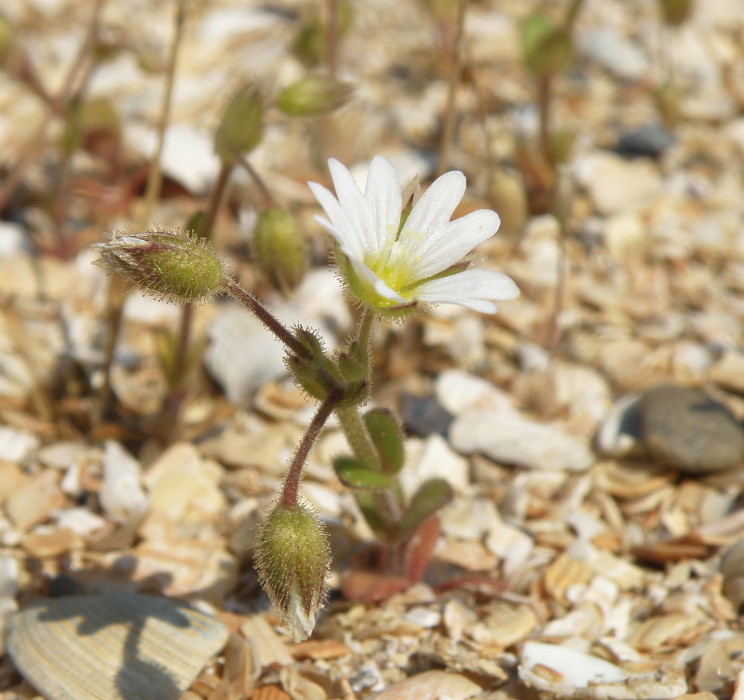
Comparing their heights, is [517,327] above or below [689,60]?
below

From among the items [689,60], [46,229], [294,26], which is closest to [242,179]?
[46,229]

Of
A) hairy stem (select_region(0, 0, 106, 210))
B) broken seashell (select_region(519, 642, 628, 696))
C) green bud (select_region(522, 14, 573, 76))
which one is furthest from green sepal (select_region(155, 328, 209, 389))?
green bud (select_region(522, 14, 573, 76))

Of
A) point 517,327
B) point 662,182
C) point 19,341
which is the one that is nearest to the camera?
point 19,341

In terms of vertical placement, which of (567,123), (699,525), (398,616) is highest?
(567,123)

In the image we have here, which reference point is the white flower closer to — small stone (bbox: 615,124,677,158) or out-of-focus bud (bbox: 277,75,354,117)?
out-of-focus bud (bbox: 277,75,354,117)

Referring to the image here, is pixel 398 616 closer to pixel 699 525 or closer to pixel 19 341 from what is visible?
pixel 699 525

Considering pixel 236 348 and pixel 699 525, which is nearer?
pixel 699 525

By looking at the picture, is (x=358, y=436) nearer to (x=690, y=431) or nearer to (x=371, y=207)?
(x=371, y=207)
